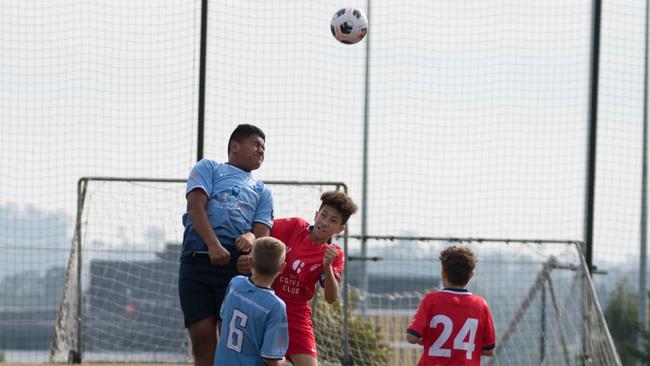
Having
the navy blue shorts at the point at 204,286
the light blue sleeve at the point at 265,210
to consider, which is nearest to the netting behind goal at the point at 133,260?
the light blue sleeve at the point at 265,210

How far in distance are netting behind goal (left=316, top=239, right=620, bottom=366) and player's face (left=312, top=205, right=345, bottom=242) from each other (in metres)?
3.29

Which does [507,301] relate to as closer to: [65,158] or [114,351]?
Answer: [114,351]

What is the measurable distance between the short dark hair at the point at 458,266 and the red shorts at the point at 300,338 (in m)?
1.06

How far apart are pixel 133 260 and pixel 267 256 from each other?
697 cm

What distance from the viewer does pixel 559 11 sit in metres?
11.2

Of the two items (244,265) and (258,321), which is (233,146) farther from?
(258,321)

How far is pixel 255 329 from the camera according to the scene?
5.63 m

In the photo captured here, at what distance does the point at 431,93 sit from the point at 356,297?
2847mm

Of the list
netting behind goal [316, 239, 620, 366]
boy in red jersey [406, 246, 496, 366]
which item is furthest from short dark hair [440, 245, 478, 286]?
netting behind goal [316, 239, 620, 366]

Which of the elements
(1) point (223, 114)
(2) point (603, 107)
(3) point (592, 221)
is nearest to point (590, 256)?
(3) point (592, 221)

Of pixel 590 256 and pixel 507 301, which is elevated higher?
pixel 590 256

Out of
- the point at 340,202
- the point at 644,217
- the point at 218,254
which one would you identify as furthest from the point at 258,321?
the point at 644,217

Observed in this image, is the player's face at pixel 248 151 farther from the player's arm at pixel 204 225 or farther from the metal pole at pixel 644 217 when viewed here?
the metal pole at pixel 644 217

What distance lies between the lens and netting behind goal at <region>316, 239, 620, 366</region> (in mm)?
10195
